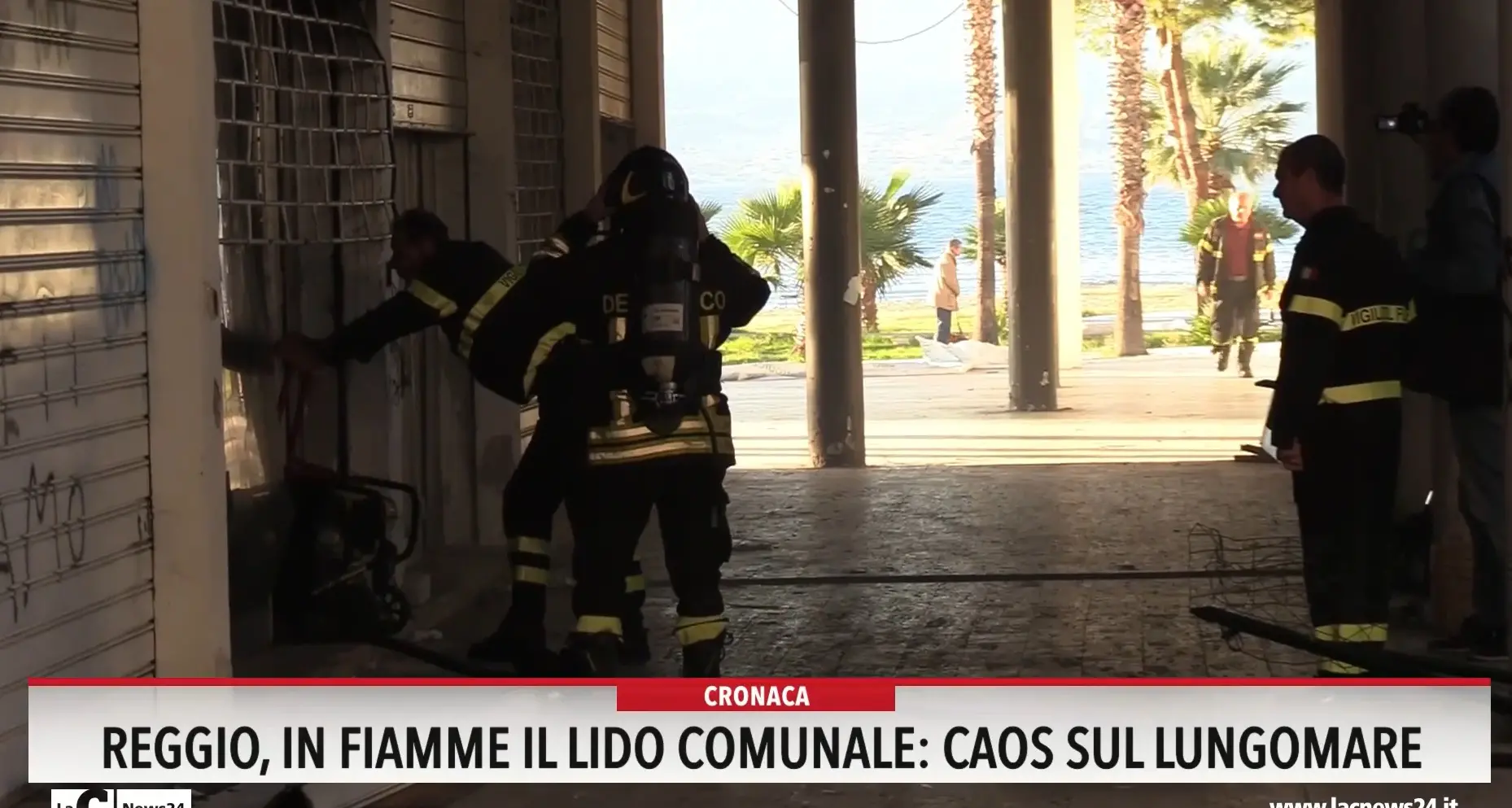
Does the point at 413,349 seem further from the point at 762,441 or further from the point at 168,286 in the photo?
the point at 762,441

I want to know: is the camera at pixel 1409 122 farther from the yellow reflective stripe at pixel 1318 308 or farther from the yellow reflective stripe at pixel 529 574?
the yellow reflective stripe at pixel 529 574

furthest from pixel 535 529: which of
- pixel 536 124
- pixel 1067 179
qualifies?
pixel 1067 179

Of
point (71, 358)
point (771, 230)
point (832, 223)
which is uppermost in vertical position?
point (771, 230)

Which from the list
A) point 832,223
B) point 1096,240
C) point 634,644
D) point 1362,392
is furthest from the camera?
point 1096,240

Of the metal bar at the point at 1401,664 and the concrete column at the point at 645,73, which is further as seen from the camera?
the concrete column at the point at 645,73

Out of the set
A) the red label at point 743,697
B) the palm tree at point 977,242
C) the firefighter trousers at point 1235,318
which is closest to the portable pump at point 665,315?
the red label at point 743,697

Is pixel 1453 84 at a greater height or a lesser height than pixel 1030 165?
lesser

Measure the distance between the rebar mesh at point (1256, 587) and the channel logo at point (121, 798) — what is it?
3420mm

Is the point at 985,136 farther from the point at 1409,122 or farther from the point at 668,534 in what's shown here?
the point at 668,534

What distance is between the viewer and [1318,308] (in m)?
5.95

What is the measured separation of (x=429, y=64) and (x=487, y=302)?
2.43m

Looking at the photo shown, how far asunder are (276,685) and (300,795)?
0.43 meters

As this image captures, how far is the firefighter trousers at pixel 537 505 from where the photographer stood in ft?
22.5

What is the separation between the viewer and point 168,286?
551cm
